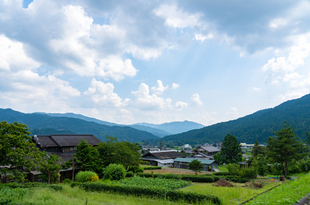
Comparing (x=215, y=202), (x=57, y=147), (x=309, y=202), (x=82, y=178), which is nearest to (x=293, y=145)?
(x=215, y=202)

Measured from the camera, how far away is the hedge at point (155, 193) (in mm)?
13770

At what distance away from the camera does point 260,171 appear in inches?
1120

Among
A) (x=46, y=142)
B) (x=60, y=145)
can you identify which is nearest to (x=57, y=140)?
(x=60, y=145)

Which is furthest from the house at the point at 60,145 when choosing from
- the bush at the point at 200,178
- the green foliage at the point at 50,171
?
the bush at the point at 200,178

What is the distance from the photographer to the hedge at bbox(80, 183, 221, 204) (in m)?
13.8

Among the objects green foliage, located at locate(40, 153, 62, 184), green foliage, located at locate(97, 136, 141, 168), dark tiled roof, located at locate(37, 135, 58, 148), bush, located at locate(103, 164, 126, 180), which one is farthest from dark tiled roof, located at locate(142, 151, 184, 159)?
green foliage, located at locate(40, 153, 62, 184)

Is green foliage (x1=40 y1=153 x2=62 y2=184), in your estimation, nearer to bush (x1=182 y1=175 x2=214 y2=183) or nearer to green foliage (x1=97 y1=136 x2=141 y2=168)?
green foliage (x1=97 y1=136 x2=141 y2=168)

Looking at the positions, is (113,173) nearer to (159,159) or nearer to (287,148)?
(287,148)

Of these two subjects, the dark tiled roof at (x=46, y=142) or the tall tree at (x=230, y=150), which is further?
the tall tree at (x=230, y=150)

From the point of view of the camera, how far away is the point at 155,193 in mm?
15820

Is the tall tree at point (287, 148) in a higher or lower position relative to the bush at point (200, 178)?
higher

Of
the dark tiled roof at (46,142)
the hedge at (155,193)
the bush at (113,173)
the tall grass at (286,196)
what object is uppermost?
the dark tiled roof at (46,142)

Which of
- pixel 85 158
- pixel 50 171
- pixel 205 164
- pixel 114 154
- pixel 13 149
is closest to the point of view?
pixel 13 149

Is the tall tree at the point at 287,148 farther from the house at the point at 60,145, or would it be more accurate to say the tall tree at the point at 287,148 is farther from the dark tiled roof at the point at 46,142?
the dark tiled roof at the point at 46,142
